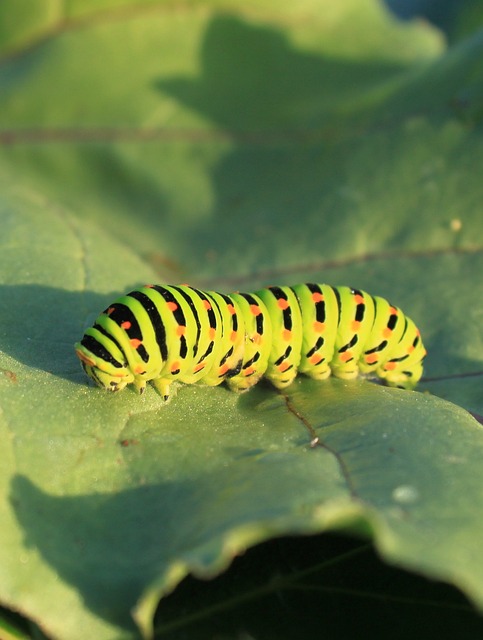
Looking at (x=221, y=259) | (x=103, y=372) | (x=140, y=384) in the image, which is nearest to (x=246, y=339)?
(x=140, y=384)

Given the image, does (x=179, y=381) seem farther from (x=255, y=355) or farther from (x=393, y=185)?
(x=393, y=185)

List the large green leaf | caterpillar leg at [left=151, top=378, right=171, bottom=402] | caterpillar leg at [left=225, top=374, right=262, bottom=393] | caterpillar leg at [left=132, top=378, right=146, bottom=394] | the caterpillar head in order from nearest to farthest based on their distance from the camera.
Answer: the large green leaf, the caterpillar head, caterpillar leg at [left=132, top=378, right=146, bottom=394], caterpillar leg at [left=151, top=378, right=171, bottom=402], caterpillar leg at [left=225, top=374, right=262, bottom=393]

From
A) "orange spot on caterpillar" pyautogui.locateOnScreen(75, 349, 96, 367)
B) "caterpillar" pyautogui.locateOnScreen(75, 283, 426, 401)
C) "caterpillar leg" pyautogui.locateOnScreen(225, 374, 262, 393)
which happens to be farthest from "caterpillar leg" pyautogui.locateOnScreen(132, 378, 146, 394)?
"caterpillar leg" pyautogui.locateOnScreen(225, 374, 262, 393)

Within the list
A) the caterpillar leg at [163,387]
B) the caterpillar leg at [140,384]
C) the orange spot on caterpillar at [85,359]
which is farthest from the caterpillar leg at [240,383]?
the orange spot on caterpillar at [85,359]

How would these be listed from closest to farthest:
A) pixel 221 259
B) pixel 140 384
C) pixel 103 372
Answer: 1. pixel 103 372
2. pixel 140 384
3. pixel 221 259

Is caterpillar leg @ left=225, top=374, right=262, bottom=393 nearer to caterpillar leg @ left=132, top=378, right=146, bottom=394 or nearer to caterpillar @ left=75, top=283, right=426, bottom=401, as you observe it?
caterpillar @ left=75, top=283, right=426, bottom=401

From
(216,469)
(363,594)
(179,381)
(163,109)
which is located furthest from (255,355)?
(163,109)

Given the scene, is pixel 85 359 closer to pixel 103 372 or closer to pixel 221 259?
pixel 103 372

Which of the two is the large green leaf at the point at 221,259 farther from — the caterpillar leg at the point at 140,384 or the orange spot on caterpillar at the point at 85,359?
the orange spot on caterpillar at the point at 85,359
